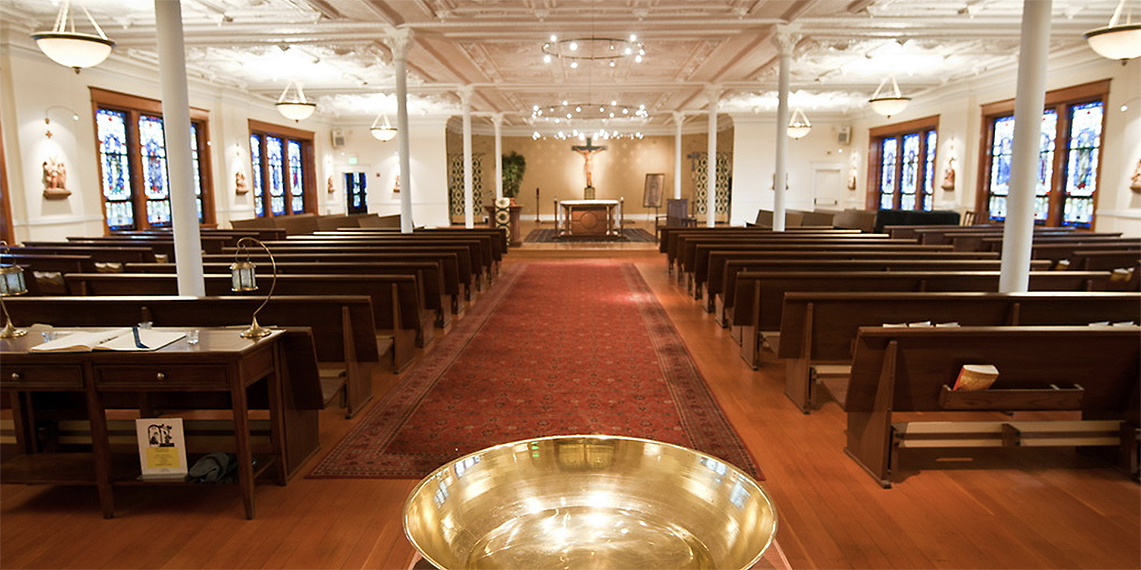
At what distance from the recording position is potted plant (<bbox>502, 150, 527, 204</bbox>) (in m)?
23.1

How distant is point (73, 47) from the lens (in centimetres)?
613

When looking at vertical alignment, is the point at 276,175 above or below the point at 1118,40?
below

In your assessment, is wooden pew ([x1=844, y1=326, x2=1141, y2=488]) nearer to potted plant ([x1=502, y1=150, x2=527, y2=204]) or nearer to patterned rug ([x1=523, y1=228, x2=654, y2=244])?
patterned rug ([x1=523, y1=228, x2=654, y2=244])

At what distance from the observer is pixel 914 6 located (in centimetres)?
839

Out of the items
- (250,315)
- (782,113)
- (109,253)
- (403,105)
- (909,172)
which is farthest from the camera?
(909,172)

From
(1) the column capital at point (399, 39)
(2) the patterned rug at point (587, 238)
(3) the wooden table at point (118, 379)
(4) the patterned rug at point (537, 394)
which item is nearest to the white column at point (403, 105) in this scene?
(1) the column capital at point (399, 39)

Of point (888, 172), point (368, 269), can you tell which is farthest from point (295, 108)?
point (888, 172)

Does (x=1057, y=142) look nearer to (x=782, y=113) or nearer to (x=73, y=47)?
(x=782, y=113)

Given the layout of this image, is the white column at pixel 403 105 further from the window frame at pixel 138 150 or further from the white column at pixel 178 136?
the white column at pixel 178 136

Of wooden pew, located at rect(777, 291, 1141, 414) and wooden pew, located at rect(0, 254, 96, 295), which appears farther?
wooden pew, located at rect(0, 254, 96, 295)

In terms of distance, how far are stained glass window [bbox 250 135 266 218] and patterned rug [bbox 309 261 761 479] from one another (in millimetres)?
10165

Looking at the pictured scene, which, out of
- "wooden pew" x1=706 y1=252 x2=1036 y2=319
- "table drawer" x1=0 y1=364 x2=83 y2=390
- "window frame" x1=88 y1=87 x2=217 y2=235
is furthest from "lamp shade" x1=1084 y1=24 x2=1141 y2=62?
"window frame" x1=88 y1=87 x2=217 y2=235

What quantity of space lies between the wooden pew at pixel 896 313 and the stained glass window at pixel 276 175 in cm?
1486

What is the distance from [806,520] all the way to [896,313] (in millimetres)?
1914
